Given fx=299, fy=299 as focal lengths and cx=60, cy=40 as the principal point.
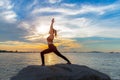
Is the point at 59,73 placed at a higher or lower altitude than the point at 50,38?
lower

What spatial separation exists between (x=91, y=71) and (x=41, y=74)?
2575mm

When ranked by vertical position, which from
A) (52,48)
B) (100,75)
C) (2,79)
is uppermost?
(52,48)

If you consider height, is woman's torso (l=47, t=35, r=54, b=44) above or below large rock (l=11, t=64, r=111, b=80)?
above

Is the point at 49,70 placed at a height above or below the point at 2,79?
above

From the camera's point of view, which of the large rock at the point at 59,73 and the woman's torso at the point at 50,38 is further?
the woman's torso at the point at 50,38

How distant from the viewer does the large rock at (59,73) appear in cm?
1452

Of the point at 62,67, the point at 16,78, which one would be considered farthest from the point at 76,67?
the point at 16,78

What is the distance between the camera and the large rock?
571 inches

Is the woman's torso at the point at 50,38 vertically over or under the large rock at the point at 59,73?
over

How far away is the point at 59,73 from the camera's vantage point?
48.3ft

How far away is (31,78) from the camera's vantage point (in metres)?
14.7

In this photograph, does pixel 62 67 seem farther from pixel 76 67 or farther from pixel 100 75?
pixel 100 75

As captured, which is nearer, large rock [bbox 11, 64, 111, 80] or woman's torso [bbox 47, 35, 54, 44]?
large rock [bbox 11, 64, 111, 80]

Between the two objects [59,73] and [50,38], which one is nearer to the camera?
[59,73]
